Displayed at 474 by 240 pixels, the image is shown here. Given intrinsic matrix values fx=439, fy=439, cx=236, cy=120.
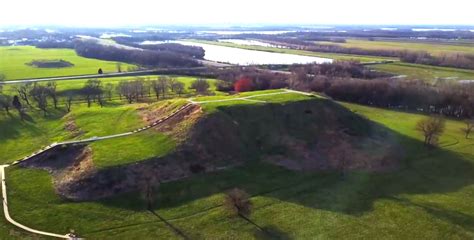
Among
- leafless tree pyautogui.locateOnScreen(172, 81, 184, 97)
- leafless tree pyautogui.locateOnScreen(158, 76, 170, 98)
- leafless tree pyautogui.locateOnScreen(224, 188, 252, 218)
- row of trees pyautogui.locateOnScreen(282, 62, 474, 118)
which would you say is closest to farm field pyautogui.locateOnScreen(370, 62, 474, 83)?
row of trees pyautogui.locateOnScreen(282, 62, 474, 118)

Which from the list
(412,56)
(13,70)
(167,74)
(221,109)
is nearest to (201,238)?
(221,109)

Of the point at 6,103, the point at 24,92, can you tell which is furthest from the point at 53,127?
the point at 24,92

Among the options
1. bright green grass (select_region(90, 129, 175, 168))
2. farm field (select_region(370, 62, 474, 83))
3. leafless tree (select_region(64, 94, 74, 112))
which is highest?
farm field (select_region(370, 62, 474, 83))

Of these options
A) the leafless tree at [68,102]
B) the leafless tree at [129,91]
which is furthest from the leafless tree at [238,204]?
the leafless tree at [129,91]

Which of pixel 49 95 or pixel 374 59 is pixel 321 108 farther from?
pixel 374 59

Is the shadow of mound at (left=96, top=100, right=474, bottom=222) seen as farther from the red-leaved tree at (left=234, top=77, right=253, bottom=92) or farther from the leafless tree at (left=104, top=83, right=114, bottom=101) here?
the leafless tree at (left=104, top=83, right=114, bottom=101)

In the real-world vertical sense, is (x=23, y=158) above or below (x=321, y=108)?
below

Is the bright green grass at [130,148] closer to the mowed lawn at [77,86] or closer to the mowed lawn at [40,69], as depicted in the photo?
the mowed lawn at [77,86]

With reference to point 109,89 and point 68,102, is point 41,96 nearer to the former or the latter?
point 68,102
